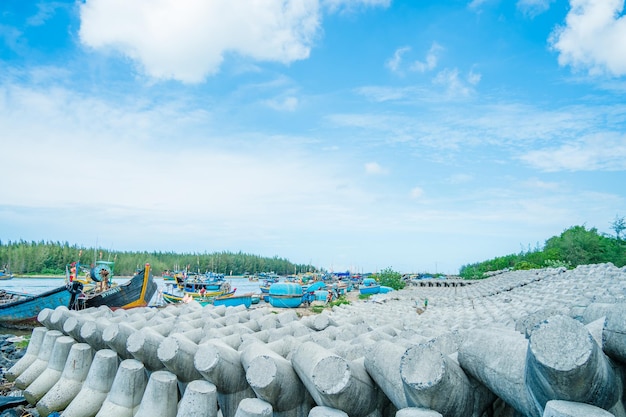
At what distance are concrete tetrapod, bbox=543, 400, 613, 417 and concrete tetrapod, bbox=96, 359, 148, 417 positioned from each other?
4.77 meters

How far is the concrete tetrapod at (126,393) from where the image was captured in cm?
504

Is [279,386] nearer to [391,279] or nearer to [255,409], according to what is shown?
[255,409]

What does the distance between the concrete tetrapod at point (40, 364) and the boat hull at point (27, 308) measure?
47.8 feet

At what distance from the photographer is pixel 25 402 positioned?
22.3 feet

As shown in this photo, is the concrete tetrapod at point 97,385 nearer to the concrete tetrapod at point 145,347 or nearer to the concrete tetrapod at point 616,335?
the concrete tetrapod at point 145,347

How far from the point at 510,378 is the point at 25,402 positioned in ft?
25.8

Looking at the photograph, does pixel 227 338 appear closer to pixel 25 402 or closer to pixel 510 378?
pixel 510 378

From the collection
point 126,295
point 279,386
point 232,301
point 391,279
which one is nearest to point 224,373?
point 279,386

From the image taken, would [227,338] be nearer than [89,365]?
Yes

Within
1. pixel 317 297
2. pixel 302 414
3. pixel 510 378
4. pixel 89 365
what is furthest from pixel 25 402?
pixel 317 297

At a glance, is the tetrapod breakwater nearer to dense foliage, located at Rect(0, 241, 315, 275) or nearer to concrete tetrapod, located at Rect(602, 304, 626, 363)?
concrete tetrapod, located at Rect(602, 304, 626, 363)

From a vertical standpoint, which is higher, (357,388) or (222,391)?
(357,388)

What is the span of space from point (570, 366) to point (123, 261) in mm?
102465

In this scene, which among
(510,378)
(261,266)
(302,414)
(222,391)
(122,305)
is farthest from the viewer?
(261,266)
